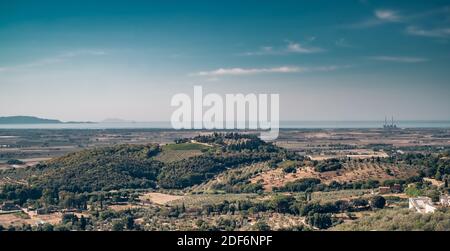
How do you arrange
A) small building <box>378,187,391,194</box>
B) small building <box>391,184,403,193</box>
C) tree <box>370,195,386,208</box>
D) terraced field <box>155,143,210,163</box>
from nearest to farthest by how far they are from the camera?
1. tree <box>370,195,386,208</box>
2. small building <box>378,187,391,194</box>
3. small building <box>391,184,403,193</box>
4. terraced field <box>155,143,210,163</box>

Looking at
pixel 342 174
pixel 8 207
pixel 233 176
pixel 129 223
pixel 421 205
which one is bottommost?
pixel 8 207

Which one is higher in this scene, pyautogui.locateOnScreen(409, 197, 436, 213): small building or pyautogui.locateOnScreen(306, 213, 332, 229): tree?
pyautogui.locateOnScreen(409, 197, 436, 213): small building

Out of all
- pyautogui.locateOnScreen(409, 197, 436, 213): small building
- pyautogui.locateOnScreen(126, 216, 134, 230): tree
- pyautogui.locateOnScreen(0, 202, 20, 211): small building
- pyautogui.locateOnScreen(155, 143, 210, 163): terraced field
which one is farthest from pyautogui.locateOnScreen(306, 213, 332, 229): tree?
pyautogui.locateOnScreen(155, 143, 210, 163): terraced field

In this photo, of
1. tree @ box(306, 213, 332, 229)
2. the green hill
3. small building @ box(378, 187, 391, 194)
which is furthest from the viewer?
the green hill

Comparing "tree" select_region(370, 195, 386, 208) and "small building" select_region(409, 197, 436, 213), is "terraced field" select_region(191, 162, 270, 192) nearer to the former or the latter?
"tree" select_region(370, 195, 386, 208)

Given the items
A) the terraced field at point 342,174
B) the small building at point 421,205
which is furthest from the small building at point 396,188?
the small building at point 421,205

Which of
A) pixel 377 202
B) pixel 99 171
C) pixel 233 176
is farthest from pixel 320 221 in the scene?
pixel 99 171

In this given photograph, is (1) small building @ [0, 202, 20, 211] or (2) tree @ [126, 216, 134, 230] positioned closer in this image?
(2) tree @ [126, 216, 134, 230]

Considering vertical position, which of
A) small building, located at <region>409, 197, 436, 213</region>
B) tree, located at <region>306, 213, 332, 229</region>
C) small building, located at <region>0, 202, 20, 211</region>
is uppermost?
small building, located at <region>409, 197, 436, 213</region>

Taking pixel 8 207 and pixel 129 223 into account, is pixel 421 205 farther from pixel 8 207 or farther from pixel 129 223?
pixel 8 207
